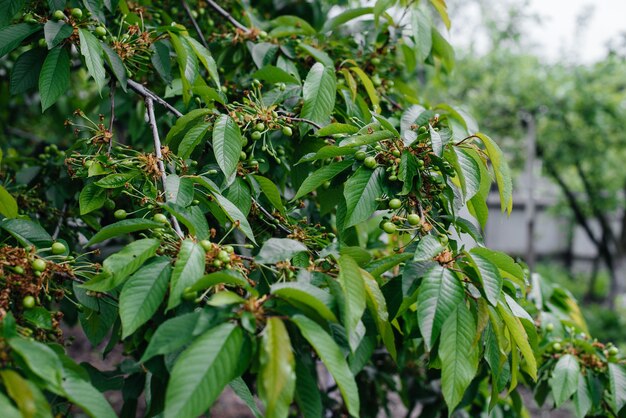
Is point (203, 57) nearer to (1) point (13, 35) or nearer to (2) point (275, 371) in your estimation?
(1) point (13, 35)

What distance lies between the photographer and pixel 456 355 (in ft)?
3.64

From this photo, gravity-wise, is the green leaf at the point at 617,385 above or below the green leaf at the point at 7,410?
below

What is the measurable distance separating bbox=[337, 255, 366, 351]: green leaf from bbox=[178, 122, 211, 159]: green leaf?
55 centimetres

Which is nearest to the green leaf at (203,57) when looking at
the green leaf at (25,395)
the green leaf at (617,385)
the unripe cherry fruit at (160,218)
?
the unripe cherry fruit at (160,218)

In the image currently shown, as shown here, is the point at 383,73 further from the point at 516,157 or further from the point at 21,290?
the point at 516,157

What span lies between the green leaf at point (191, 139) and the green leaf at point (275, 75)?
0.32 meters

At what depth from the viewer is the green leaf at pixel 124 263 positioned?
1067mm

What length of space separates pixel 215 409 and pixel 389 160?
3.55m

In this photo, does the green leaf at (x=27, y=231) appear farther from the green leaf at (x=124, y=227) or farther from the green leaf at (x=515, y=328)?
the green leaf at (x=515, y=328)

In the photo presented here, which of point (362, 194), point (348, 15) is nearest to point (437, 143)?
point (362, 194)

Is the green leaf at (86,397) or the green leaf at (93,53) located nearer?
the green leaf at (86,397)

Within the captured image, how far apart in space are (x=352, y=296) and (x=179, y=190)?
0.49 m

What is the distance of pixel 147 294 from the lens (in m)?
1.04

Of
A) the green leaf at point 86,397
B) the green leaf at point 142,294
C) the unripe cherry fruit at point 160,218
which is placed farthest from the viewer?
the unripe cherry fruit at point 160,218
